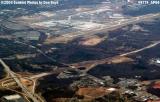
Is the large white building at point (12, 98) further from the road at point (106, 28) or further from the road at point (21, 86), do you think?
the road at point (106, 28)

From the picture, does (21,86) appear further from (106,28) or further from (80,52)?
(106,28)

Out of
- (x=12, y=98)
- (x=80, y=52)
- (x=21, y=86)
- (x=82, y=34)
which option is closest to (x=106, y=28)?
(x=82, y=34)

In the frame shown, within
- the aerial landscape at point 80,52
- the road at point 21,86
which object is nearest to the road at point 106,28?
the aerial landscape at point 80,52

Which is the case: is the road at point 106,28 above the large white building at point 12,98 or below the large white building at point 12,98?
below

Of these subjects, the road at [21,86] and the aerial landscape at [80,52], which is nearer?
the road at [21,86]

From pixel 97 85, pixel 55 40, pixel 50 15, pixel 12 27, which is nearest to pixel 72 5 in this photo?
pixel 50 15

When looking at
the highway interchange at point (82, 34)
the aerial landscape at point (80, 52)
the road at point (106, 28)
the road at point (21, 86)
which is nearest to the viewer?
the road at point (21, 86)

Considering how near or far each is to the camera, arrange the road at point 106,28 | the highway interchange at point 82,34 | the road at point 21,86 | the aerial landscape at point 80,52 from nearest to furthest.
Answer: the road at point 21,86 < the highway interchange at point 82,34 < the aerial landscape at point 80,52 < the road at point 106,28

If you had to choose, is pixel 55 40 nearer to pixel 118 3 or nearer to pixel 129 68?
pixel 129 68
